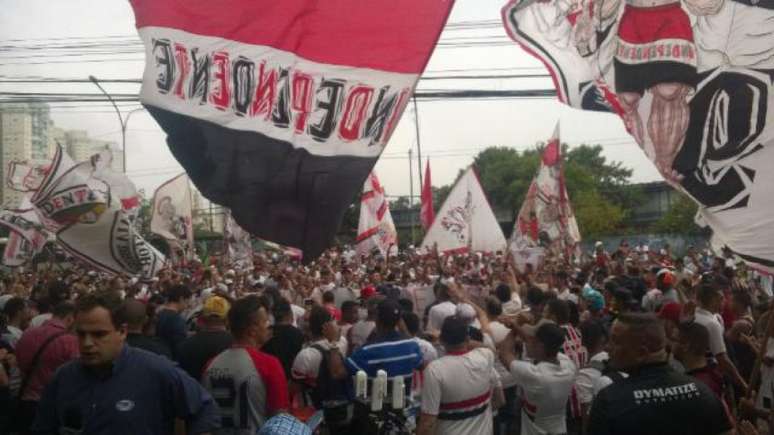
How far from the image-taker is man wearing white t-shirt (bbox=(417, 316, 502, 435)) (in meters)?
→ 4.84

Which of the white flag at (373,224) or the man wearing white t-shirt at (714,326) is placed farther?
the white flag at (373,224)

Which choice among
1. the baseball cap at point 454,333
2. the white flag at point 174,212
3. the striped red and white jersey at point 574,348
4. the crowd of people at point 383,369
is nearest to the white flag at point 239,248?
the white flag at point 174,212

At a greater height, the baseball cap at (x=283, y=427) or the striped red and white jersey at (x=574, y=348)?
the baseball cap at (x=283, y=427)

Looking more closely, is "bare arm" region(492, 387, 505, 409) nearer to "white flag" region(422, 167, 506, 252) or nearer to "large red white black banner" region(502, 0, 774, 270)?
"large red white black banner" region(502, 0, 774, 270)

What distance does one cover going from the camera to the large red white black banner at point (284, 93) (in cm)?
518

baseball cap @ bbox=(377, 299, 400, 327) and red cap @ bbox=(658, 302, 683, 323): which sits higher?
baseball cap @ bbox=(377, 299, 400, 327)

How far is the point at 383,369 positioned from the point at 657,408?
8.30 feet

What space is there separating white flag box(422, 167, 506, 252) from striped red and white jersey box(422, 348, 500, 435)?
45.4 ft

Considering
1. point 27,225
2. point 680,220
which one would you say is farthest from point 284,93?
point 680,220

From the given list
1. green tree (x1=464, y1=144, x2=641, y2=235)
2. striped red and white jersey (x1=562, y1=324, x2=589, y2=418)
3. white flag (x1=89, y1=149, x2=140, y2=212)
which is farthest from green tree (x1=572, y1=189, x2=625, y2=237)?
striped red and white jersey (x1=562, y1=324, x2=589, y2=418)

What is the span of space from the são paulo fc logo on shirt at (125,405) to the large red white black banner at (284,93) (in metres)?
1.92

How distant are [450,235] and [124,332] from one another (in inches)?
622

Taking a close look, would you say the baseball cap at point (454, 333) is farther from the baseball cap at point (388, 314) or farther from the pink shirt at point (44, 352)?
the pink shirt at point (44, 352)

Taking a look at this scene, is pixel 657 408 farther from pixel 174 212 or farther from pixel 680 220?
pixel 680 220
